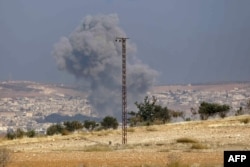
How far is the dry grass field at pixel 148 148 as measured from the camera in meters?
25.4

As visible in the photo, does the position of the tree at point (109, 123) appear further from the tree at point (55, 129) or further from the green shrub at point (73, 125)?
the tree at point (55, 129)

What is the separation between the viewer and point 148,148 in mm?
33781

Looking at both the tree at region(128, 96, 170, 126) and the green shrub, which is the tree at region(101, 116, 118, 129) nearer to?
the tree at region(128, 96, 170, 126)

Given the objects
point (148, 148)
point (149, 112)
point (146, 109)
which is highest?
point (146, 109)

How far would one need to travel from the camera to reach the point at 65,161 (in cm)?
2698

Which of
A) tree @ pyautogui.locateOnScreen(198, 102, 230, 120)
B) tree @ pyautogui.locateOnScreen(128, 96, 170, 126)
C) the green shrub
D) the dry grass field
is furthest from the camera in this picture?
tree @ pyautogui.locateOnScreen(128, 96, 170, 126)

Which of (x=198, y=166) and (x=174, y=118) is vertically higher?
(x=174, y=118)

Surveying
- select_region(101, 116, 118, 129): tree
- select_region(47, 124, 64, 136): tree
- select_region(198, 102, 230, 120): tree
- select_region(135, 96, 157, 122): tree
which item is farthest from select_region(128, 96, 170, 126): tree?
select_region(47, 124, 64, 136): tree

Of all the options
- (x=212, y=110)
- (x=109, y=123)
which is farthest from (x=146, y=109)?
(x=212, y=110)

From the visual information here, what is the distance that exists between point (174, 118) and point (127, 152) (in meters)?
48.4

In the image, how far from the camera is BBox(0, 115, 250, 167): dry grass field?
2540 cm

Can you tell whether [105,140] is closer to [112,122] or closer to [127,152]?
[127,152]

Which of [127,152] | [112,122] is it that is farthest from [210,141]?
[112,122]

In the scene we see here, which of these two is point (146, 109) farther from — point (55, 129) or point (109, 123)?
point (55, 129)
